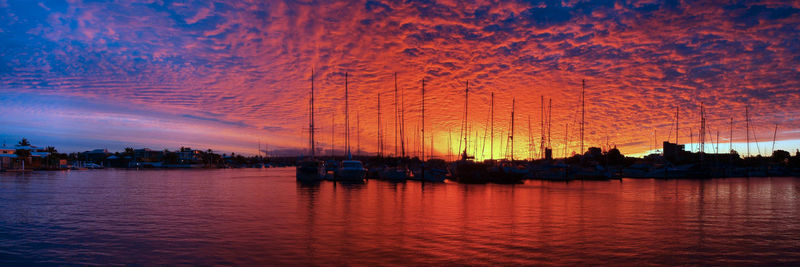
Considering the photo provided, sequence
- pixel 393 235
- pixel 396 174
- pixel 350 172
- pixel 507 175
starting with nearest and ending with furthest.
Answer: pixel 393 235 → pixel 350 172 → pixel 507 175 → pixel 396 174

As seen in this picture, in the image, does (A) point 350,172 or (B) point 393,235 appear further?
(A) point 350,172

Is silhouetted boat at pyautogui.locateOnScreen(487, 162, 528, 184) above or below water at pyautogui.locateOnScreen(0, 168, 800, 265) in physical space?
below

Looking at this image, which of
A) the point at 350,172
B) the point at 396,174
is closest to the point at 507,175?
the point at 396,174

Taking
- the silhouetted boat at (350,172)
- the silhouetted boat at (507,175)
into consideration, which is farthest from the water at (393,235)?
the silhouetted boat at (507,175)

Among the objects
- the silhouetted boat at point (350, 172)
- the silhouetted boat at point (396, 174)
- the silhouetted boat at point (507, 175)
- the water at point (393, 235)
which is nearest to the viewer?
the water at point (393, 235)

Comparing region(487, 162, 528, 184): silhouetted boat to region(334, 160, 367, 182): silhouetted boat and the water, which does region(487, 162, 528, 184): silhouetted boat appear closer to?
region(334, 160, 367, 182): silhouetted boat

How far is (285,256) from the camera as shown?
15273 mm

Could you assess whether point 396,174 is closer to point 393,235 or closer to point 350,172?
point 350,172

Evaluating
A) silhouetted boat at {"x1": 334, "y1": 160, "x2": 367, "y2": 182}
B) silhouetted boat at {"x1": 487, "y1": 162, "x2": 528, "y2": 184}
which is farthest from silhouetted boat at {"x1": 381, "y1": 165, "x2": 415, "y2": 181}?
silhouetted boat at {"x1": 487, "y1": 162, "x2": 528, "y2": 184}

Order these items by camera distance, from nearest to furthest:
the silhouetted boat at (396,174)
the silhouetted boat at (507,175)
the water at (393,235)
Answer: the water at (393,235)
the silhouetted boat at (507,175)
the silhouetted boat at (396,174)

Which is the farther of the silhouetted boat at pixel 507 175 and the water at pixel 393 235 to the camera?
the silhouetted boat at pixel 507 175

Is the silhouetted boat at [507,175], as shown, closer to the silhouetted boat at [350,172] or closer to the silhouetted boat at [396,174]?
the silhouetted boat at [396,174]

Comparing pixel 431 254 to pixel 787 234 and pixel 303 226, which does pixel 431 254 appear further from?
pixel 787 234

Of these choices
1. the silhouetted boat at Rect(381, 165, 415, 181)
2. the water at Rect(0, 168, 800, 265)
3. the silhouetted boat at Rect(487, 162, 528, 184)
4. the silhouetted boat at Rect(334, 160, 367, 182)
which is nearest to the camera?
the water at Rect(0, 168, 800, 265)
